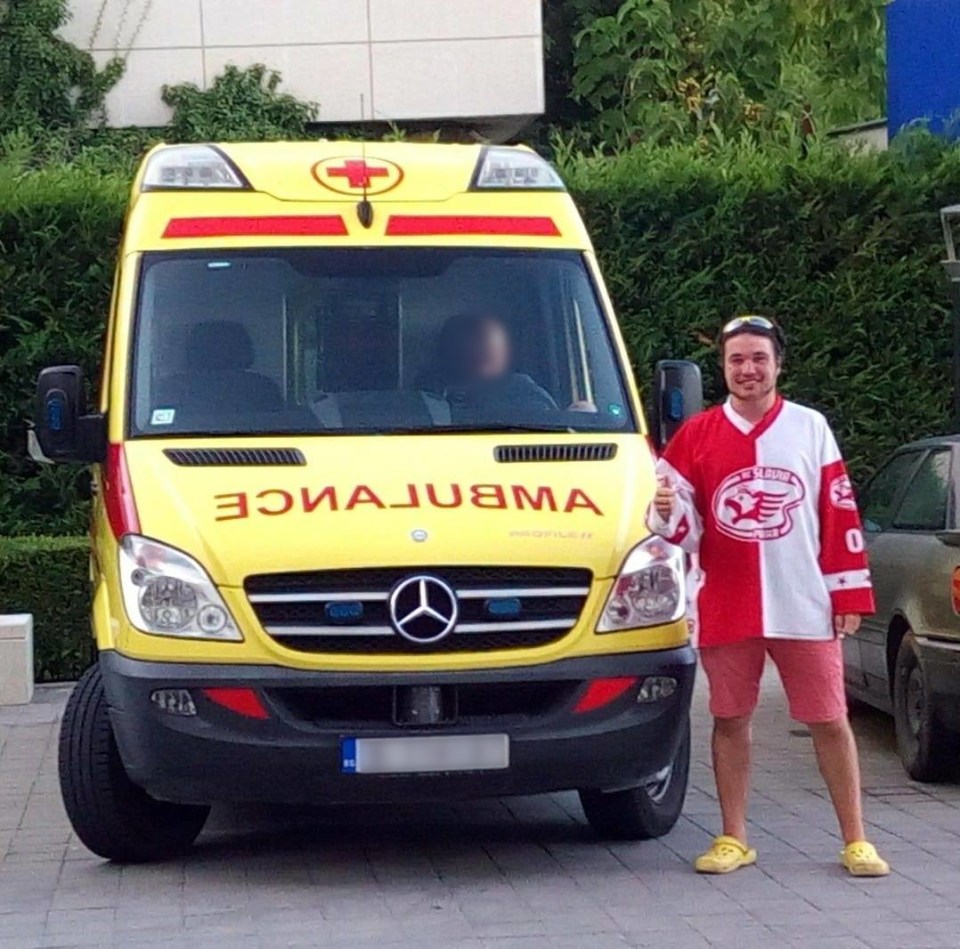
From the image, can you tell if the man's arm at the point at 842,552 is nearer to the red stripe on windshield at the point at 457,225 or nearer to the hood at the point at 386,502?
the hood at the point at 386,502

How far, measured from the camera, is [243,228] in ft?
27.2

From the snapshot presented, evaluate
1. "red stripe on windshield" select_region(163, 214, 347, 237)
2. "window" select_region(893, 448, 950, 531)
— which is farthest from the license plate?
"window" select_region(893, 448, 950, 531)

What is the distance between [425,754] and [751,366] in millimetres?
1762

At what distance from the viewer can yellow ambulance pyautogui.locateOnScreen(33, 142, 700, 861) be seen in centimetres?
709

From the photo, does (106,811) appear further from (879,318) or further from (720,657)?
(879,318)

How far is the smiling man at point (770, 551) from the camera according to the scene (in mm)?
7352

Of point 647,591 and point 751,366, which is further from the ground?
point 751,366

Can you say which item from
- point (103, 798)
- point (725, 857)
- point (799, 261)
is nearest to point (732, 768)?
point (725, 857)

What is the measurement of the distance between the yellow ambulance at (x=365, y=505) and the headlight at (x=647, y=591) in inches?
0.4

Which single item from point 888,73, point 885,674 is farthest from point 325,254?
point 888,73

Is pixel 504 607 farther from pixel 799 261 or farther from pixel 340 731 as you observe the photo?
pixel 799 261

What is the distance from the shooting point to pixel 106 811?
7.71m

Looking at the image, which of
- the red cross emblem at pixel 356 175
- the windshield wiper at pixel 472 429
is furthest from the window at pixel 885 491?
the red cross emblem at pixel 356 175

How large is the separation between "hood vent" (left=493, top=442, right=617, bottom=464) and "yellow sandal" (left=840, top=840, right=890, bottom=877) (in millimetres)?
1635
